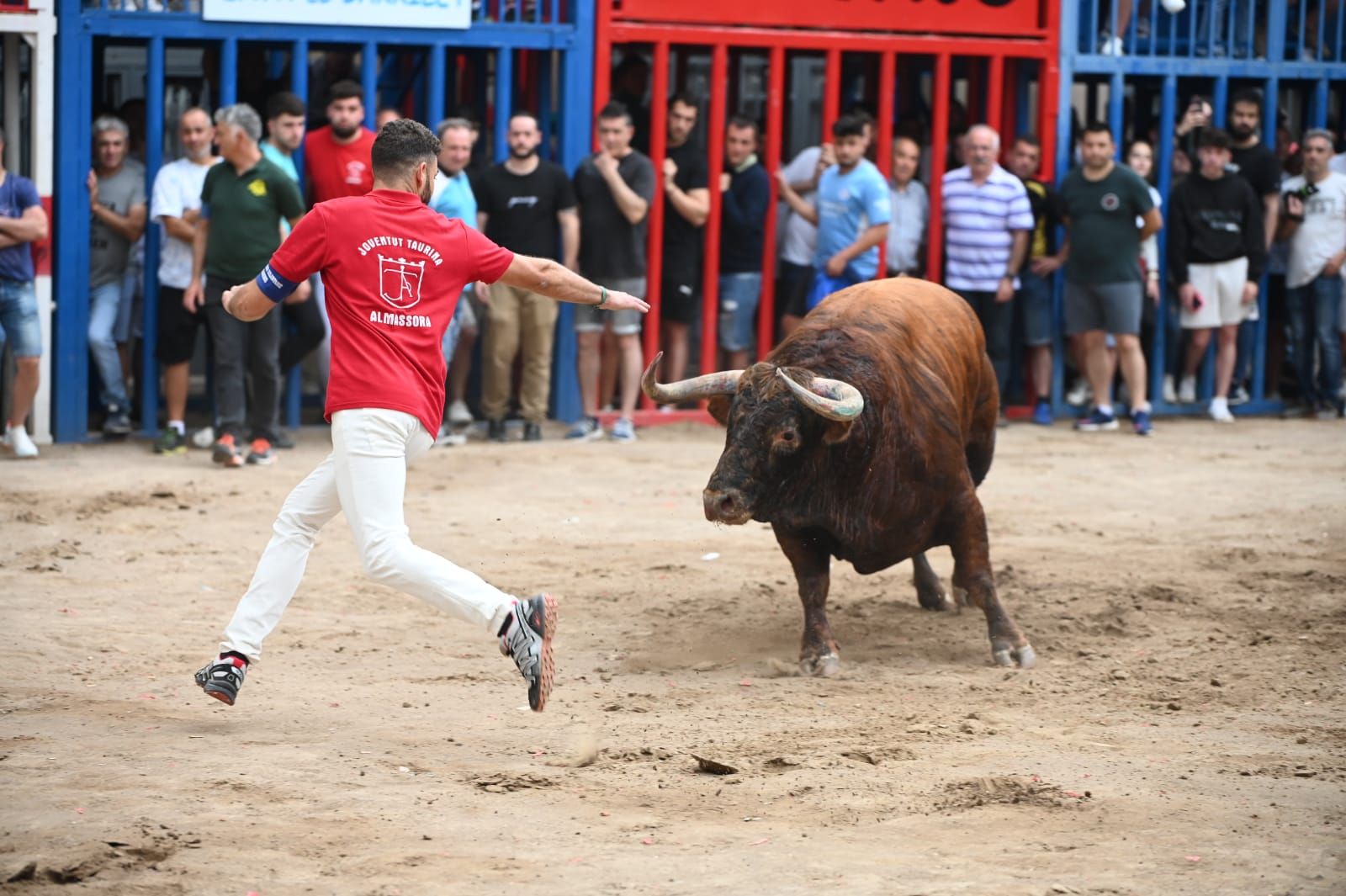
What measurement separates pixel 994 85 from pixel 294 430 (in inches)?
224

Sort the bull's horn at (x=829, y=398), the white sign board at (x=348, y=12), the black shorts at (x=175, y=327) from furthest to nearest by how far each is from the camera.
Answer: the white sign board at (x=348, y=12) < the black shorts at (x=175, y=327) < the bull's horn at (x=829, y=398)

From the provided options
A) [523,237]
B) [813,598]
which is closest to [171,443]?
[523,237]

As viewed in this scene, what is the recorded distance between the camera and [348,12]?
41.1 ft

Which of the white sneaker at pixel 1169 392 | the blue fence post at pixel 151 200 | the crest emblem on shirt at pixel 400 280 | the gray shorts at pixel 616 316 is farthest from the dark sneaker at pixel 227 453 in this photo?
the white sneaker at pixel 1169 392

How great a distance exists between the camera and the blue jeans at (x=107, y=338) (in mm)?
12141

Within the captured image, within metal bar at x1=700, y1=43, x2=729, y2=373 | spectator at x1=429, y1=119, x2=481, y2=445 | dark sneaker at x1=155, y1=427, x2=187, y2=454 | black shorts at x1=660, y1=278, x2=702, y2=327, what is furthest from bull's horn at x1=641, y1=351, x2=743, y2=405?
black shorts at x1=660, y1=278, x2=702, y2=327

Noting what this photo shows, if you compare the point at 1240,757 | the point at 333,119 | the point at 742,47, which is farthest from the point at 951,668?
the point at 742,47

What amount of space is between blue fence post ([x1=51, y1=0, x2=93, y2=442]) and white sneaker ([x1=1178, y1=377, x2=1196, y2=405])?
8.17m

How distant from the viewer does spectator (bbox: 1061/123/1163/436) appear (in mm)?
13414

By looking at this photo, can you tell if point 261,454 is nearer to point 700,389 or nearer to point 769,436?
point 700,389

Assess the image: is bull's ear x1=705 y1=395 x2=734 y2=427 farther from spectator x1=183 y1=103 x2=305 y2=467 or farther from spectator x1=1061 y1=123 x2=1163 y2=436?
spectator x1=1061 y1=123 x2=1163 y2=436

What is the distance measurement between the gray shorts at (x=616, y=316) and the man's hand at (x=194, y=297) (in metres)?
2.56

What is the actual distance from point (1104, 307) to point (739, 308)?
264 cm

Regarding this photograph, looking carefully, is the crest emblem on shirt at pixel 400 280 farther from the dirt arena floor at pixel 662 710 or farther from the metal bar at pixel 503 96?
the metal bar at pixel 503 96
